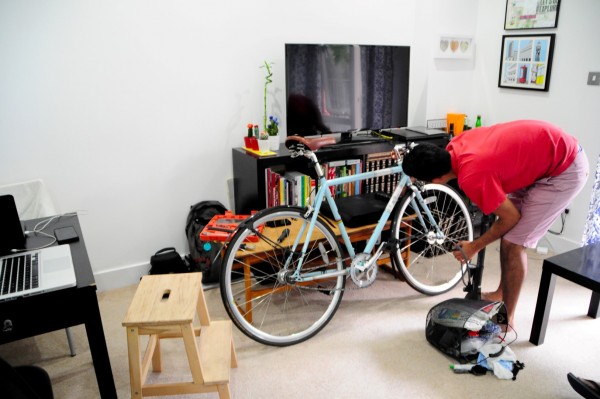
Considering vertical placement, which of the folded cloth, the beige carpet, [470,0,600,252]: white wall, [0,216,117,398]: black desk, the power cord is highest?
[470,0,600,252]: white wall

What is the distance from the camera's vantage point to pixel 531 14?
10.5 feet

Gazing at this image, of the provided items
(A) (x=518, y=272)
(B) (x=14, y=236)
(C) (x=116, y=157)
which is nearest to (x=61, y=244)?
(B) (x=14, y=236)

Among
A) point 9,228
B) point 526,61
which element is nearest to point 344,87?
point 526,61

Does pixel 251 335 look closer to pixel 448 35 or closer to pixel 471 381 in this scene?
pixel 471 381

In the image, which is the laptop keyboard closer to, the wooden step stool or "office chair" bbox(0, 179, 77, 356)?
the wooden step stool

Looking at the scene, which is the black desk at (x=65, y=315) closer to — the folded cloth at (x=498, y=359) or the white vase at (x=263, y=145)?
the white vase at (x=263, y=145)

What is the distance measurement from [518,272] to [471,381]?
0.65m

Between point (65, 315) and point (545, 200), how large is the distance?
2.15 m

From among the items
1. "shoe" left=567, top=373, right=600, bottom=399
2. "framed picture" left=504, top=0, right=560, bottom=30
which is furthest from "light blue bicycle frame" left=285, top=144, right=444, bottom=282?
"framed picture" left=504, top=0, right=560, bottom=30

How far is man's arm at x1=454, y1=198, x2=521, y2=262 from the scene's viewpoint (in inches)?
80.0

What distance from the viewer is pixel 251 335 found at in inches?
86.9

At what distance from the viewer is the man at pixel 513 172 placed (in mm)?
2018

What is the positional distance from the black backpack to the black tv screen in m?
0.73

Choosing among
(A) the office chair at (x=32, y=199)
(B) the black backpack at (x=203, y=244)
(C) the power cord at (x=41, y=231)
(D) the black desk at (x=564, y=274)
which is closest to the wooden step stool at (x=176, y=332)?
(C) the power cord at (x=41, y=231)
